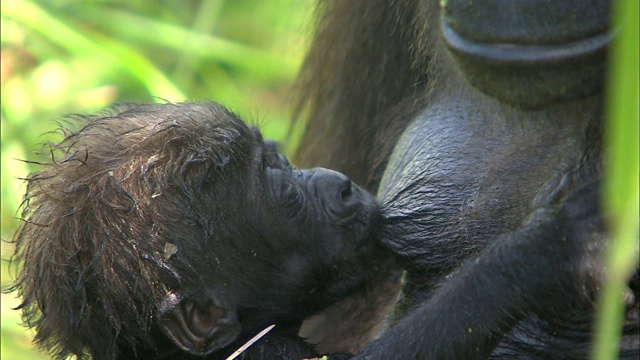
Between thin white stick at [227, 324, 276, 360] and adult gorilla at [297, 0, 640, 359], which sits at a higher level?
adult gorilla at [297, 0, 640, 359]

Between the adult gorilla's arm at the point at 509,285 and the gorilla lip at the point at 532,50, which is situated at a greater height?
the gorilla lip at the point at 532,50

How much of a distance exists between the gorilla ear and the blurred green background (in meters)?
1.26

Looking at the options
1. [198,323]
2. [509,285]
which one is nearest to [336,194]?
[198,323]

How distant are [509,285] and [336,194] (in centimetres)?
58

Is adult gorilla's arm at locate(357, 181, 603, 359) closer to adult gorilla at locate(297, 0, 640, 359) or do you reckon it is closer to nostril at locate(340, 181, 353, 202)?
adult gorilla at locate(297, 0, 640, 359)

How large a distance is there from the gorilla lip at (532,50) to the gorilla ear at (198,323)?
73 cm

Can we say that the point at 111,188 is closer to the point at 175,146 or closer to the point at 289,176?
the point at 175,146

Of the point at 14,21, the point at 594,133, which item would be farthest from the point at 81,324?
the point at 14,21

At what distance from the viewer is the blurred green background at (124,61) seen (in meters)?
3.49

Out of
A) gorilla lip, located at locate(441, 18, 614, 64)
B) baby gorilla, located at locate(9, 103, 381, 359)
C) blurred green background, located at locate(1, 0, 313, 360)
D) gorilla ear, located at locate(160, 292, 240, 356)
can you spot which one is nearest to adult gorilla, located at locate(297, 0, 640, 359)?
gorilla lip, located at locate(441, 18, 614, 64)

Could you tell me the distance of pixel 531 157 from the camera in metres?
1.92

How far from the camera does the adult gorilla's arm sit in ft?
5.37

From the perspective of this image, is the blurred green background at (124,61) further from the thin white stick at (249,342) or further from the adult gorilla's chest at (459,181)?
the thin white stick at (249,342)

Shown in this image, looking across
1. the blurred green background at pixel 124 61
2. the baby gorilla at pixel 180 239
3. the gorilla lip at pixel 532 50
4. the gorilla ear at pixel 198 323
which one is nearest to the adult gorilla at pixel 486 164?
the gorilla lip at pixel 532 50
